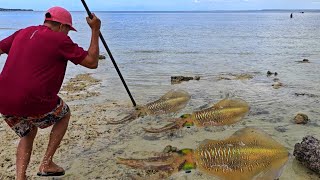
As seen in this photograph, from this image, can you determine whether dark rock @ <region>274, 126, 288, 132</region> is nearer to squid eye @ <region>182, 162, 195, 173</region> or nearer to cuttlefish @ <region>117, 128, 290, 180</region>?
cuttlefish @ <region>117, 128, 290, 180</region>

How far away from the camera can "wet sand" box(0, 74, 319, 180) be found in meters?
4.48

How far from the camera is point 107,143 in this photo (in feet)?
18.1

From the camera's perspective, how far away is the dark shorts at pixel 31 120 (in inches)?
143

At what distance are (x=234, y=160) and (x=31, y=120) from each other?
2405 millimetres

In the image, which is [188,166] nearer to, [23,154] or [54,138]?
[54,138]

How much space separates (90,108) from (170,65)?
840cm

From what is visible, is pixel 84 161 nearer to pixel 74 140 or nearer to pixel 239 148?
pixel 74 140

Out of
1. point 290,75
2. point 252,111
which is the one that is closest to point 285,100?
point 252,111

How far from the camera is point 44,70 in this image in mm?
3438

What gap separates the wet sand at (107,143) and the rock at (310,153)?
0.32ft

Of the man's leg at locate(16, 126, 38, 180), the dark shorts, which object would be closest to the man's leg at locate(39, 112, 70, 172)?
the dark shorts

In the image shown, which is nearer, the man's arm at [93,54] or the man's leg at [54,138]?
the man's arm at [93,54]

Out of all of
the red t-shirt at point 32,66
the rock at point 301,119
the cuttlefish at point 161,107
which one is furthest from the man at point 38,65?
the rock at point 301,119

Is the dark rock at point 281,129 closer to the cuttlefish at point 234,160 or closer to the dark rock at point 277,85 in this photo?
the cuttlefish at point 234,160
